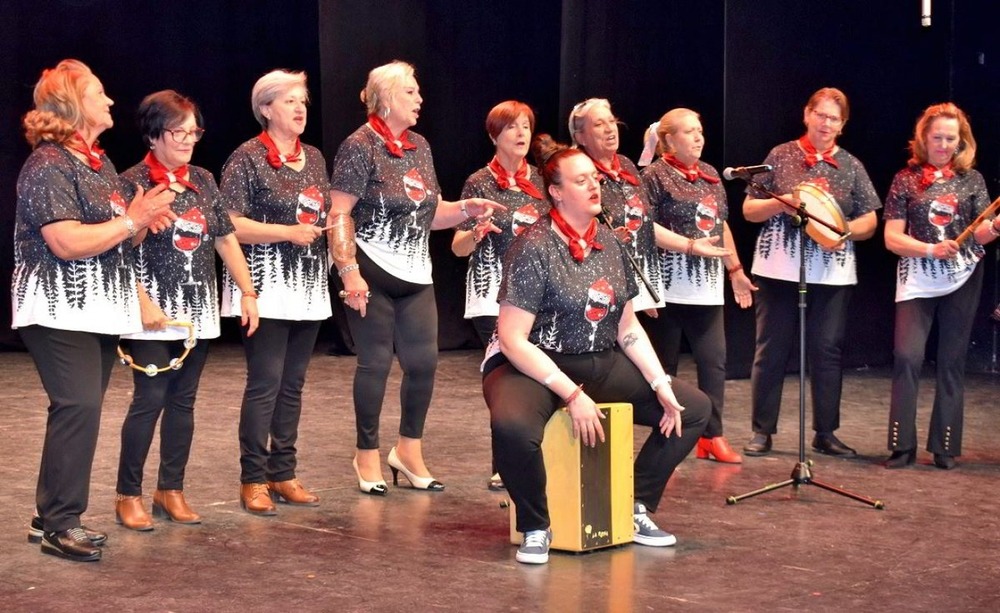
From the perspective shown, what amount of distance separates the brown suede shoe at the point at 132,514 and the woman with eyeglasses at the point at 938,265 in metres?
3.03

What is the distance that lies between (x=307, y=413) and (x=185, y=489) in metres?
1.74

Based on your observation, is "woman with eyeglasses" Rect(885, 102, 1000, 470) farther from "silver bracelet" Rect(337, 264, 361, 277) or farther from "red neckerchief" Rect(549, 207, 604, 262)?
"silver bracelet" Rect(337, 264, 361, 277)

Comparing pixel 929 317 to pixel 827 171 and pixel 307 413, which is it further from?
pixel 307 413

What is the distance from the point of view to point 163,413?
180 inches

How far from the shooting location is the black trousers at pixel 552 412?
4.15m

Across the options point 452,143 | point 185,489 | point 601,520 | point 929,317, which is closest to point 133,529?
point 185,489

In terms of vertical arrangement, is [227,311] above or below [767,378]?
above

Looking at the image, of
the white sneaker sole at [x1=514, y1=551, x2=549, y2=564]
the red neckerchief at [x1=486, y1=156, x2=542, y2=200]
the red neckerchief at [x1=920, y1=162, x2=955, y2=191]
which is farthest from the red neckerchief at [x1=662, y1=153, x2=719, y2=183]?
the white sneaker sole at [x1=514, y1=551, x2=549, y2=564]

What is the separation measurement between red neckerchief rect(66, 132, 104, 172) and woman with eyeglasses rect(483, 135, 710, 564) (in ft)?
4.21

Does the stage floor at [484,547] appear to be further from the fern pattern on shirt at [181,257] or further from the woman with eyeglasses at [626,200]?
the woman with eyeglasses at [626,200]

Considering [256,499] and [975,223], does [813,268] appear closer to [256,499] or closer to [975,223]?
[975,223]

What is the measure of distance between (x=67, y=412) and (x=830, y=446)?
3.34m

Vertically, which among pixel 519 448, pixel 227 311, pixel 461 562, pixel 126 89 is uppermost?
pixel 126 89

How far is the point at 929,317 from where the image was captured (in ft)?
19.0
